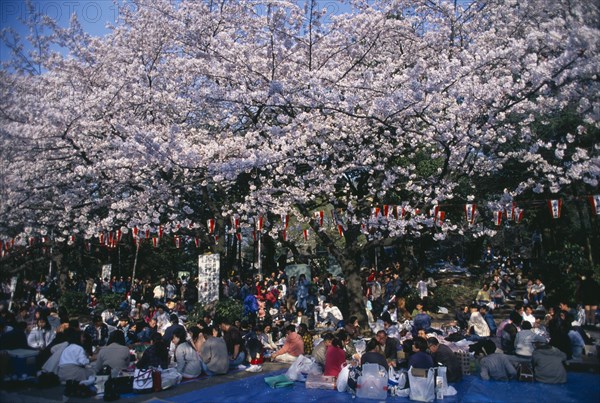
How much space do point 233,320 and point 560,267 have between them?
458 inches

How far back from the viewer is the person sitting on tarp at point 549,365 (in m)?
9.21

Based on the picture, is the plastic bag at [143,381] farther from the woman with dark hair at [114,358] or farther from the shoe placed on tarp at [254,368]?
the shoe placed on tarp at [254,368]

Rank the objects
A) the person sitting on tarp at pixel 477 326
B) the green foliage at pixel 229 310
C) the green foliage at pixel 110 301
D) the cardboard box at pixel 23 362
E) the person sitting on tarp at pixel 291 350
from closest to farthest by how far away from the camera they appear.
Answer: the cardboard box at pixel 23 362 → the person sitting on tarp at pixel 291 350 → the person sitting on tarp at pixel 477 326 → the green foliage at pixel 229 310 → the green foliage at pixel 110 301

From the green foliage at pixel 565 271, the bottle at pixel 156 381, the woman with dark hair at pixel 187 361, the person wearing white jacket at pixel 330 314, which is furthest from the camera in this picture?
the green foliage at pixel 565 271

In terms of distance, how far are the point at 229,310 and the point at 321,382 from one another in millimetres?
6663

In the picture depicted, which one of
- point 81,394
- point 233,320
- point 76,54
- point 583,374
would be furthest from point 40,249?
point 583,374

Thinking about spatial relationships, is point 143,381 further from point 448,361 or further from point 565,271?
point 565,271

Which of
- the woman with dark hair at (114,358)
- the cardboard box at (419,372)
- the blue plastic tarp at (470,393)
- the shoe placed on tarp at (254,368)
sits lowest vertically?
the blue plastic tarp at (470,393)

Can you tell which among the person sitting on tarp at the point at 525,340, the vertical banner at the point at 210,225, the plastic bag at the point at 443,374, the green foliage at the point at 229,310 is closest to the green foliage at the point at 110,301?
the vertical banner at the point at 210,225

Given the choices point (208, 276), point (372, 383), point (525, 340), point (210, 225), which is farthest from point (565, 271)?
point (210, 225)

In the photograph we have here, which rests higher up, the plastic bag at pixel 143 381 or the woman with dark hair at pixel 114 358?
the woman with dark hair at pixel 114 358

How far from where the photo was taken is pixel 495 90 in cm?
1222

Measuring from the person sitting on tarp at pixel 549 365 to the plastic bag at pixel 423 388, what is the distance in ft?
7.68

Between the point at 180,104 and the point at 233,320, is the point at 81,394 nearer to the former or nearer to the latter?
the point at 233,320
